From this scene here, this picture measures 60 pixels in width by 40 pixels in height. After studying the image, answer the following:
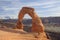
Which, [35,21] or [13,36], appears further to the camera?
[35,21]

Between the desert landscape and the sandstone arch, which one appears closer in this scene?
the desert landscape

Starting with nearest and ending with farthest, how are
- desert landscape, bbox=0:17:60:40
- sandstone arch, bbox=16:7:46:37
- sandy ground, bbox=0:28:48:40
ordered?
sandy ground, bbox=0:28:48:40 → desert landscape, bbox=0:17:60:40 → sandstone arch, bbox=16:7:46:37

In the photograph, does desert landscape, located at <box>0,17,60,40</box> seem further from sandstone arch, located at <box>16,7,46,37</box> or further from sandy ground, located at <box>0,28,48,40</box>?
sandstone arch, located at <box>16,7,46,37</box>

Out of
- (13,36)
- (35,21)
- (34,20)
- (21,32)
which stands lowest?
(21,32)

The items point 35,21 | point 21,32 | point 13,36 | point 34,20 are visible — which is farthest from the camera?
point 34,20

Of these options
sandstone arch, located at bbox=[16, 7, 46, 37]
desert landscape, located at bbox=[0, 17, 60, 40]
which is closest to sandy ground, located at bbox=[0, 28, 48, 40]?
desert landscape, located at bbox=[0, 17, 60, 40]

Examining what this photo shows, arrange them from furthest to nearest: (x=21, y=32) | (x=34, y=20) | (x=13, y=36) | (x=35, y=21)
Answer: (x=34, y=20), (x=35, y=21), (x=21, y=32), (x=13, y=36)

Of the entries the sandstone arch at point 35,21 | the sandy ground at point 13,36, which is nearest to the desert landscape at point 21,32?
the sandy ground at point 13,36

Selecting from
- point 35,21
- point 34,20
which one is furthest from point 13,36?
point 34,20

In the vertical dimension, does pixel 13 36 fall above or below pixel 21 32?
above

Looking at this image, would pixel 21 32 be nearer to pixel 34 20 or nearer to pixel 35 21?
pixel 35 21

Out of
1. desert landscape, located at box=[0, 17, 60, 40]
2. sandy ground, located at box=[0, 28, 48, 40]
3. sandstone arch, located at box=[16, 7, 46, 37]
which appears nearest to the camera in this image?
sandy ground, located at box=[0, 28, 48, 40]

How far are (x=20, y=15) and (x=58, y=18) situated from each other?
50263 millimetres

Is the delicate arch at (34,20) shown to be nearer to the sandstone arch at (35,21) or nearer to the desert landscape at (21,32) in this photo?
the sandstone arch at (35,21)
